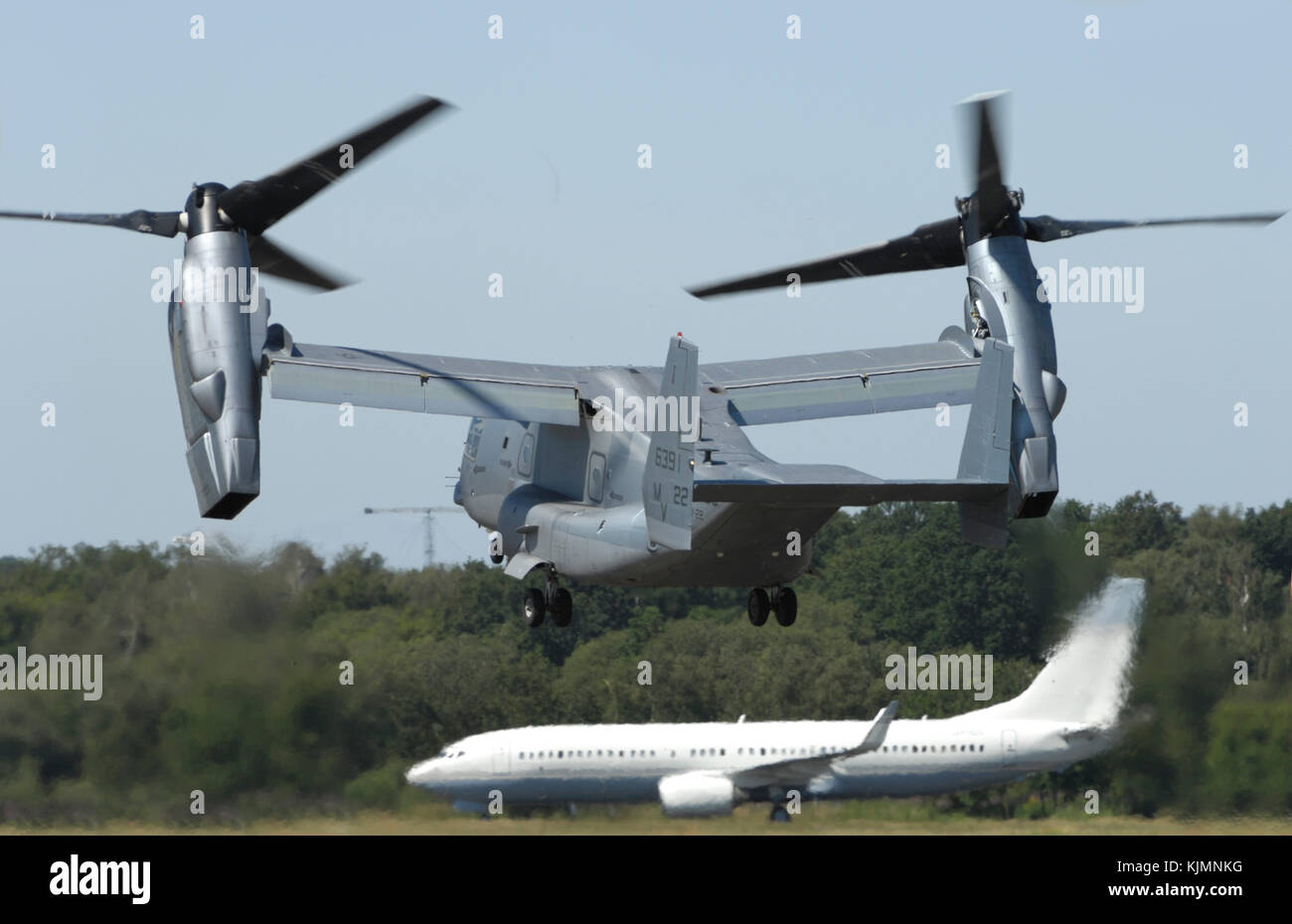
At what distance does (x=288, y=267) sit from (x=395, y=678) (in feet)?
27.3

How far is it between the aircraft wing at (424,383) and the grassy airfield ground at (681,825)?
24.1 feet

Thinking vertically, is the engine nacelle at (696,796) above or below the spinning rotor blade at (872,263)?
below

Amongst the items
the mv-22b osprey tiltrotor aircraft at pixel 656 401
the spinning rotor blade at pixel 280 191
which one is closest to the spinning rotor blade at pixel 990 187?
the mv-22b osprey tiltrotor aircraft at pixel 656 401

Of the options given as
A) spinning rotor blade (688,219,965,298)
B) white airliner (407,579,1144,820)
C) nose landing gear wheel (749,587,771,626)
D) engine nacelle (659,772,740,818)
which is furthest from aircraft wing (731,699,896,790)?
spinning rotor blade (688,219,965,298)

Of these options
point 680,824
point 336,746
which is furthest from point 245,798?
point 680,824

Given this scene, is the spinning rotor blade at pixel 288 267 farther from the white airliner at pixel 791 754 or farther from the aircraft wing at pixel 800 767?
the aircraft wing at pixel 800 767

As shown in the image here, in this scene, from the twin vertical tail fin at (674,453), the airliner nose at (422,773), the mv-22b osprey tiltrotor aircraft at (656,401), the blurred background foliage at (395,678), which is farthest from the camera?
the airliner nose at (422,773)

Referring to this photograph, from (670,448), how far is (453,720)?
43.7 feet

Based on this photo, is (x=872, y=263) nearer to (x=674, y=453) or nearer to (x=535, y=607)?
(x=674, y=453)

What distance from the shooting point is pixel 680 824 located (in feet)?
102

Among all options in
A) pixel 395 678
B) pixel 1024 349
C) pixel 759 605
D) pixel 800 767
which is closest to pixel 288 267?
pixel 759 605

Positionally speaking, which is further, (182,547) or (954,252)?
(182,547)

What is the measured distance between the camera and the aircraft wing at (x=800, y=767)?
1423 inches
